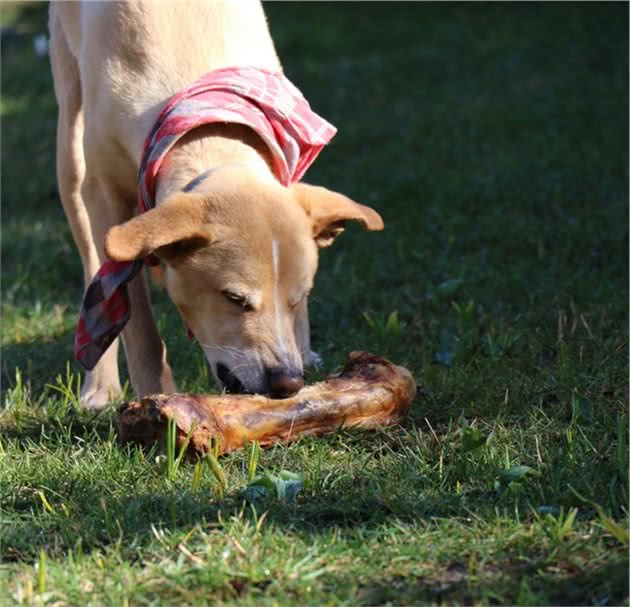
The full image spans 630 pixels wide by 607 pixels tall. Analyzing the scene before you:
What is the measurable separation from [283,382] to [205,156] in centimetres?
86

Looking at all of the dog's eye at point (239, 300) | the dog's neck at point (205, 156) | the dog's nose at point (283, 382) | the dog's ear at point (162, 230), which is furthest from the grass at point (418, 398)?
the dog's neck at point (205, 156)

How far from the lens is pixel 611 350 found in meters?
4.68

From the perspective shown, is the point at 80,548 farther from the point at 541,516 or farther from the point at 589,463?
the point at 589,463

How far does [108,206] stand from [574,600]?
8.52 ft

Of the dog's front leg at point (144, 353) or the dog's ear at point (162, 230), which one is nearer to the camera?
the dog's ear at point (162, 230)

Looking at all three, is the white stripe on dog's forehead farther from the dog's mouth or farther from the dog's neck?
the dog's neck

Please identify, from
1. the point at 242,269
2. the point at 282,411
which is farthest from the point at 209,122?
the point at 282,411

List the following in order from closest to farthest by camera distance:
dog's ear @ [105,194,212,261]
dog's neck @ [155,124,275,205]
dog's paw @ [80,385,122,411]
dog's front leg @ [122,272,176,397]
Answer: dog's ear @ [105,194,212,261], dog's neck @ [155,124,275,205], dog's front leg @ [122,272,176,397], dog's paw @ [80,385,122,411]

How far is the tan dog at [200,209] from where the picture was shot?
12.8 ft

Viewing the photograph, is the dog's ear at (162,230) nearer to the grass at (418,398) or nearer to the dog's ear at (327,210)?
the dog's ear at (327,210)

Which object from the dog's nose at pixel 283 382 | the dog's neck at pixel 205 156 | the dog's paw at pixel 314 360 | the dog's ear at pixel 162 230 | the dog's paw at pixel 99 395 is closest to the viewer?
the dog's ear at pixel 162 230

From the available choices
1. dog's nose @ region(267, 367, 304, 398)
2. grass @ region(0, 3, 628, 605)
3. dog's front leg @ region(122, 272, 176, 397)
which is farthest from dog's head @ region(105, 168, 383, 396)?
dog's front leg @ region(122, 272, 176, 397)

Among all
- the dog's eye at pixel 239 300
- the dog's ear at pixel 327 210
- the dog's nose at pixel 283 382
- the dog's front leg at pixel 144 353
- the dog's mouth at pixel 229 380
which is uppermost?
the dog's ear at pixel 327 210

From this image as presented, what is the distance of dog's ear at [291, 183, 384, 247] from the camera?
13.7ft
